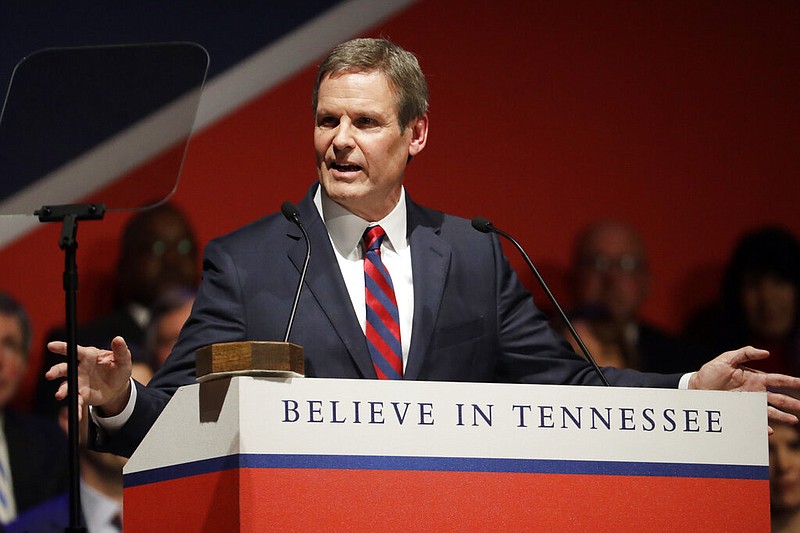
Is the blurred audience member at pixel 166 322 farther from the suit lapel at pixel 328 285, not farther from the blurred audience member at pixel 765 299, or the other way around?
the blurred audience member at pixel 765 299

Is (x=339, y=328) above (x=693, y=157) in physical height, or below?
below

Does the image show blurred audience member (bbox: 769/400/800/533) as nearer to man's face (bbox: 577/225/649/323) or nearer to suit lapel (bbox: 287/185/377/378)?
man's face (bbox: 577/225/649/323)

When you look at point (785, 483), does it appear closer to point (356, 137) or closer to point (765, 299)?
point (765, 299)

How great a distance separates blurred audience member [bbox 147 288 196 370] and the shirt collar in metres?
1.72

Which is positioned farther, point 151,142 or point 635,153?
point 635,153

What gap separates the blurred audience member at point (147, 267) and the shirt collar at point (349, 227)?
6.23 feet

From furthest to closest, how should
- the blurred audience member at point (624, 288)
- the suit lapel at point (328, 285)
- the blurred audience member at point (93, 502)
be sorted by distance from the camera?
1. the blurred audience member at point (624, 288)
2. the blurred audience member at point (93, 502)
3. the suit lapel at point (328, 285)

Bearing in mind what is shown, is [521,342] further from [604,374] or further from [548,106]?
[548,106]

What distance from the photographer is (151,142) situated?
260cm

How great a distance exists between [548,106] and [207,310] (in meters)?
2.87

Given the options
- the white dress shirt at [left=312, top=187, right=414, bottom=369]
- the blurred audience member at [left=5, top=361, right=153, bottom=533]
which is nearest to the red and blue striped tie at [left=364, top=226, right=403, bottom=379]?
the white dress shirt at [left=312, top=187, right=414, bottom=369]

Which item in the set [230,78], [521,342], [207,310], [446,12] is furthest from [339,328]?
[446,12]

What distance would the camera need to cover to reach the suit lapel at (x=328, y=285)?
100 inches

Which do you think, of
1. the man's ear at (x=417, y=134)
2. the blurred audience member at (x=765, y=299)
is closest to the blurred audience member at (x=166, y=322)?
the man's ear at (x=417, y=134)
